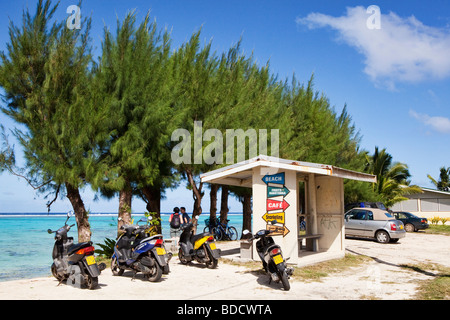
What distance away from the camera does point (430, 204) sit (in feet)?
113

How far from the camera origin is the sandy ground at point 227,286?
643 centimetres

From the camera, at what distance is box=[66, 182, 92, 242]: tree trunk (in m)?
12.4

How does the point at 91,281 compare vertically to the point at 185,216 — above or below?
below

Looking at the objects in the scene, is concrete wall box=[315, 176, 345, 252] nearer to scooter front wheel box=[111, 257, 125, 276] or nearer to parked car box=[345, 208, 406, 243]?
parked car box=[345, 208, 406, 243]

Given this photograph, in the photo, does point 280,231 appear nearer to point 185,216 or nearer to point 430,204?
point 185,216

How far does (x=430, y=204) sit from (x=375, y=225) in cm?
2153

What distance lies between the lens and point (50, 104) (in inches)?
468

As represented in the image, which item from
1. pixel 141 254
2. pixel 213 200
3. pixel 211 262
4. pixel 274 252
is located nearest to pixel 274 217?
pixel 211 262

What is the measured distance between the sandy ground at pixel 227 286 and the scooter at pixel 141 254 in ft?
0.78

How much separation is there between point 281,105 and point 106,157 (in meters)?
10.1

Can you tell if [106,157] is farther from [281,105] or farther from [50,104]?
[281,105]

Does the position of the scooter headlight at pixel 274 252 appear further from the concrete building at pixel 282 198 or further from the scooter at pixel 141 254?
the scooter at pixel 141 254

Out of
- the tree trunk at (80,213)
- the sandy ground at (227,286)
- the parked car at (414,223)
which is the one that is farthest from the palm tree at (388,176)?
the tree trunk at (80,213)
